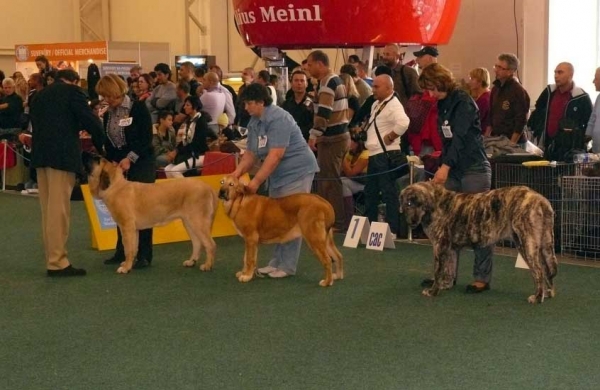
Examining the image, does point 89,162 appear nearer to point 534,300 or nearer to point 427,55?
point 534,300

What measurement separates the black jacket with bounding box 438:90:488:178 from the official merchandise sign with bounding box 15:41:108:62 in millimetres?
14287

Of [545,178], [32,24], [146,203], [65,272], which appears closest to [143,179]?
[146,203]

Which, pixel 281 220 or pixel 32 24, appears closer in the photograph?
pixel 281 220

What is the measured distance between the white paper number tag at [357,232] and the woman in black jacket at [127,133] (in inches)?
75.1

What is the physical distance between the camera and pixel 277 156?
6863 millimetres

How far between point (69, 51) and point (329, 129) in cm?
1239

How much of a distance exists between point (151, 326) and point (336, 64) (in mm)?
14096

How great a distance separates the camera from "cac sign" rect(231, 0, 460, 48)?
7949 millimetres

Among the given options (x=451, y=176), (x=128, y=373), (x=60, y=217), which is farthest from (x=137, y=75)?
(x=128, y=373)

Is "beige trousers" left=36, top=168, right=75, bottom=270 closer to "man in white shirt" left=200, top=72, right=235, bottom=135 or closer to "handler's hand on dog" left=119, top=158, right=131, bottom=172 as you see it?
"handler's hand on dog" left=119, top=158, right=131, bottom=172

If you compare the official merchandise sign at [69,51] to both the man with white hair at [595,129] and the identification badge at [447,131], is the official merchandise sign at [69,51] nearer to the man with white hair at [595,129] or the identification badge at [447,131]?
the man with white hair at [595,129]

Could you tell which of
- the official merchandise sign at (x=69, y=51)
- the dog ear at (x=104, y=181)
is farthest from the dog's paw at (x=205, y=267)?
the official merchandise sign at (x=69, y=51)

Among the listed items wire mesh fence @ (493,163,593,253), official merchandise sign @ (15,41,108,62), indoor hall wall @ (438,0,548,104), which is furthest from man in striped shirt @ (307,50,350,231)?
official merchandise sign @ (15,41,108,62)

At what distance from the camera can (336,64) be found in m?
19.2
